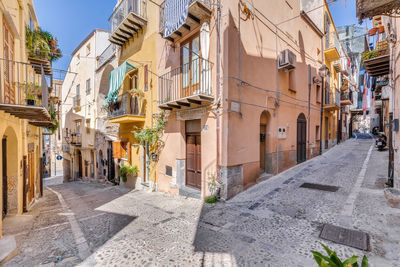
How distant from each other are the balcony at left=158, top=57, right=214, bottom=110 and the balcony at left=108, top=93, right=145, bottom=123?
1.96m

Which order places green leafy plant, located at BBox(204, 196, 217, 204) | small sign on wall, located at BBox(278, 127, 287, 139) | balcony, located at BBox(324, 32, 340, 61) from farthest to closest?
balcony, located at BBox(324, 32, 340, 61) → small sign on wall, located at BBox(278, 127, 287, 139) → green leafy plant, located at BBox(204, 196, 217, 204)

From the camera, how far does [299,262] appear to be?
3.27 meters

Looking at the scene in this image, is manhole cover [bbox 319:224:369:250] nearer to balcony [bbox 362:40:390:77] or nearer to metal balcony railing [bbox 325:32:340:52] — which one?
balcony [bbox 362:40:390:77]

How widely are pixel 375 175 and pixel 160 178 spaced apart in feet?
30.8

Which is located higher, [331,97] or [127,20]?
[127,20]

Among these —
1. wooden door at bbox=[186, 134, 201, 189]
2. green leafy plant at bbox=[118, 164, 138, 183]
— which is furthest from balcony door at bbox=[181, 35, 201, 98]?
green leafy plant at bbox=[118, 164, 138, 183]

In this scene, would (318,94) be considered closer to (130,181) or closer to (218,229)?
Result: (218,229)

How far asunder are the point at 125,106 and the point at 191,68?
16.9 feet

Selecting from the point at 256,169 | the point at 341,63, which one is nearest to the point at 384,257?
the point at 256,169

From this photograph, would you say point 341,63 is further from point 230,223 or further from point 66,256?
point 66,256

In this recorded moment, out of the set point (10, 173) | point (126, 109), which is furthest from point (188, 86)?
point (10, 173)

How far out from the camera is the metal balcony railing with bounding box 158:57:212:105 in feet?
22.0

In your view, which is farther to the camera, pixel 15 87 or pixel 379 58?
pixel 379 58

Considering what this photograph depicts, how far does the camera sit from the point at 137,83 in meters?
10.6
